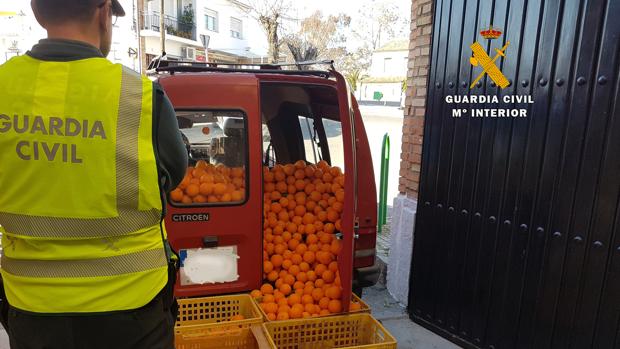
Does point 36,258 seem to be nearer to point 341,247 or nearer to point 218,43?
point 341,247

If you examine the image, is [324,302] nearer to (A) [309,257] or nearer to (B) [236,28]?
(A) [309,257]

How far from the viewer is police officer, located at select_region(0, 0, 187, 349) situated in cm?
135

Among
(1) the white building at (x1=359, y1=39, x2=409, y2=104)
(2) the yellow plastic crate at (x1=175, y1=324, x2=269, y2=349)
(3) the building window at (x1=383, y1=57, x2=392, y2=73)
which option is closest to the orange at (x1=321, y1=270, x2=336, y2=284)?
(2) the yellow plastic crate at (x1=175, y1=324, x2=269, y2=349)

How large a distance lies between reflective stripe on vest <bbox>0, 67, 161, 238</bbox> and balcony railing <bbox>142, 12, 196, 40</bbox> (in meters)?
29.2

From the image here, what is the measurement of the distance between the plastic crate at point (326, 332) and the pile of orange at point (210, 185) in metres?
0.91

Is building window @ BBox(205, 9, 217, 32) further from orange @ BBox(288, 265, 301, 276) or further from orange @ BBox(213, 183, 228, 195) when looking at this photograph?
orange @ BBox(288, 265, 301, 276)

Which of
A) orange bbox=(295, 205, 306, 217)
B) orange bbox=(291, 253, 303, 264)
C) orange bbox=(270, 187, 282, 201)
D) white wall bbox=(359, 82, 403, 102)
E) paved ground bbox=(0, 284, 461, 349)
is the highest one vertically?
white wall bbox=(359, 82, 403, 102)

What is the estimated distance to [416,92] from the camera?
12.8 feet

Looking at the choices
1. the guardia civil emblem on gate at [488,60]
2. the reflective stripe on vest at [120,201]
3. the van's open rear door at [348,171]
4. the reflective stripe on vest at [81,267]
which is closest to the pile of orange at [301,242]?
the van's open rear door at [348,171]

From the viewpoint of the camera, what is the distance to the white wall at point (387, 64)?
4531 centimetres

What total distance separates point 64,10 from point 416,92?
3.05 m

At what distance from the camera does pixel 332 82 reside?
10.9 feet

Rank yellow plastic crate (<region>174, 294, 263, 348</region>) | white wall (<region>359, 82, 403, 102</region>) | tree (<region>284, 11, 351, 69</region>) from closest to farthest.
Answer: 1. yellow plastic crate (<region>174, 294, 263, 348</region>)
2. tree (<region>284, 11, 351, 69</region>)
3. white wall (<region>359, 82, 403, 102</region>)

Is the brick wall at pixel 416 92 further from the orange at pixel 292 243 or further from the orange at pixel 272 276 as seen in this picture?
the orange at pixel 272 276
